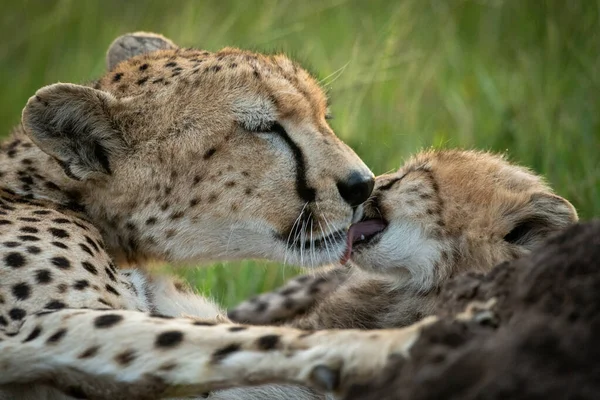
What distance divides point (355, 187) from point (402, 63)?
2754 millimetres

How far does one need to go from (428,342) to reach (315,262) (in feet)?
3.92

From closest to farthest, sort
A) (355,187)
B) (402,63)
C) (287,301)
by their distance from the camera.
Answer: (355,187)
(287,301)
(402,63)

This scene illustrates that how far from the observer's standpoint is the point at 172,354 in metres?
2.04

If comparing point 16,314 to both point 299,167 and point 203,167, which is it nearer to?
point 203,167

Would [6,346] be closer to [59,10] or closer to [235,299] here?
[235,299]

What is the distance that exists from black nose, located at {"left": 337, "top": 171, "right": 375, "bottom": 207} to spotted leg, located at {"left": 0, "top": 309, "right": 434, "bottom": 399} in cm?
79

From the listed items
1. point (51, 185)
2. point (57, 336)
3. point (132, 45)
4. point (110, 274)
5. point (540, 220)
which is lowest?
point (57, 336)

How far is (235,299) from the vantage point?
12.6 ft

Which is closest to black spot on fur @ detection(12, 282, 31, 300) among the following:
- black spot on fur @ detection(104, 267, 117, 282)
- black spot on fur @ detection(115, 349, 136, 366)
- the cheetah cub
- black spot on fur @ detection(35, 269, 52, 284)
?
black spot on fur @ detection(35, 269, 52, 284)

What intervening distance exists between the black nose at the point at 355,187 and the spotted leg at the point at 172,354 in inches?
31.0

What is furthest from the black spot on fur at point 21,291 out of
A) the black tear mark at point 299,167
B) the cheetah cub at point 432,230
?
the cheetah cub at point 432,230

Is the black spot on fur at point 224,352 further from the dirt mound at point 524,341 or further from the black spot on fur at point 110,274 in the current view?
the black spot on fur at point 110,274

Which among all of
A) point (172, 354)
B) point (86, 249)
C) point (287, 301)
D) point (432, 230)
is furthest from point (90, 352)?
→ point (287, 301)

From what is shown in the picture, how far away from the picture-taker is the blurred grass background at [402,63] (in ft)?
13.8
